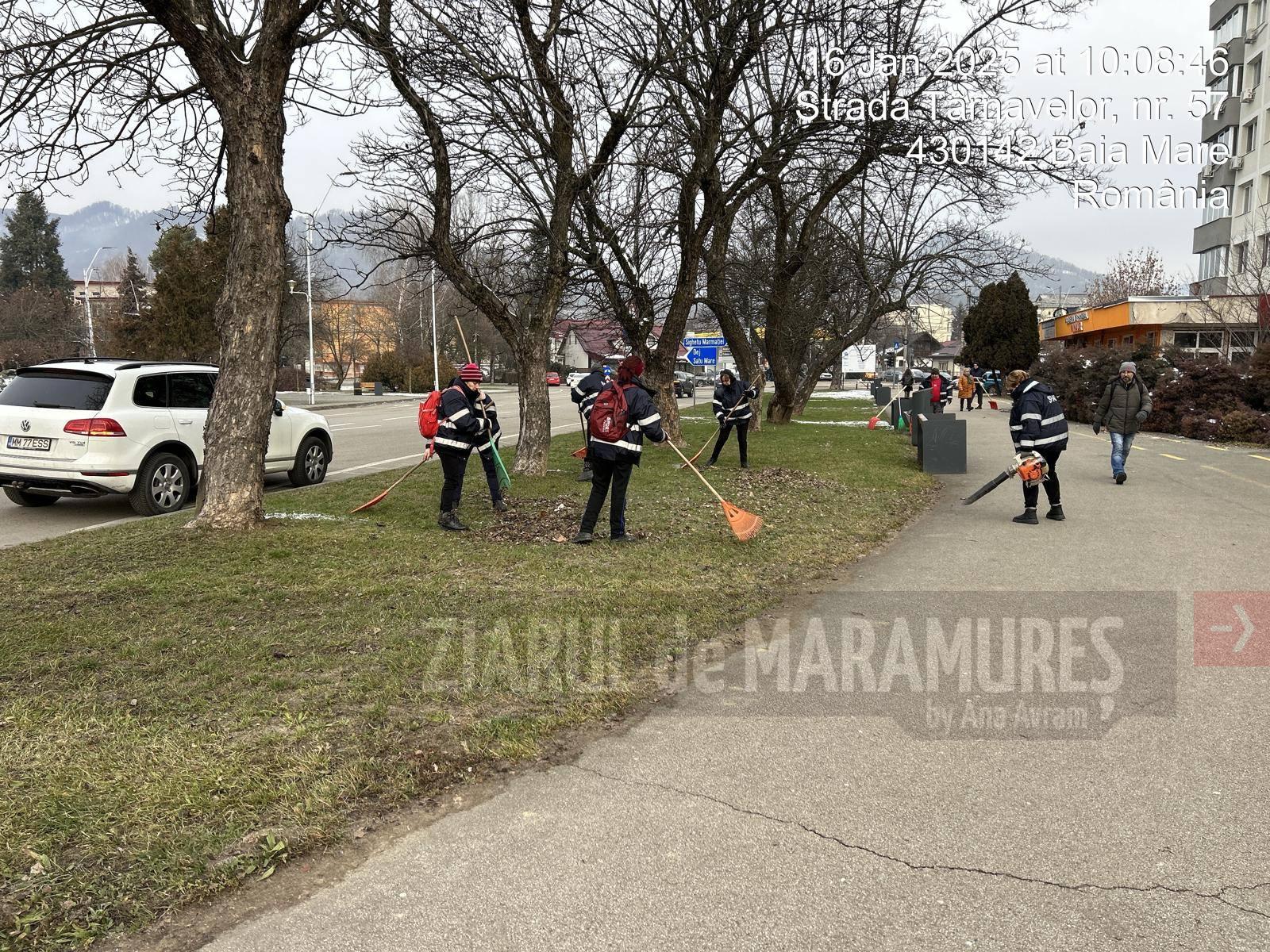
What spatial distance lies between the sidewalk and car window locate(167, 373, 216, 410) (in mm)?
8966

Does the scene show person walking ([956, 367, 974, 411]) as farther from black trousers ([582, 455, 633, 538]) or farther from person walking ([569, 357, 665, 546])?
black trousers ([582, 455, 633, 538])

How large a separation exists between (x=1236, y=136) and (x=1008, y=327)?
14677 millimetres

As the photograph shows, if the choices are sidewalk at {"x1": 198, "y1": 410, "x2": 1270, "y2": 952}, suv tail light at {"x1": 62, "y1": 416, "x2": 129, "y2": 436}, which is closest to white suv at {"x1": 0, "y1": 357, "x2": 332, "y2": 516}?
suv tail light at {"x1": 62, "y1": 416, "x2": 129, "y2": 436}

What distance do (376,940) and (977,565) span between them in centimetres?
682

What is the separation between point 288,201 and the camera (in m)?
8.79

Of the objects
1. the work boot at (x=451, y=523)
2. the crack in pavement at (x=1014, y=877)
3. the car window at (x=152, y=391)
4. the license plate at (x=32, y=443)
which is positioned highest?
the car window at (x=152, y=391)

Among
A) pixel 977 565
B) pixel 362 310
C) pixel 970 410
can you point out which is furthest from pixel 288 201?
pixel 362 310

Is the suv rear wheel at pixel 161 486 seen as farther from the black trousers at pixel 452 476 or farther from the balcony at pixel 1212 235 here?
the balcony at pixel 1212 235

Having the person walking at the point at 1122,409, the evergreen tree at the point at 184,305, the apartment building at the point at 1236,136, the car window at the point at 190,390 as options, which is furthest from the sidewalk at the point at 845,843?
the apartment building at the point at 1236,136

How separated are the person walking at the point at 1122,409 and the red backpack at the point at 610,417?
850 cm

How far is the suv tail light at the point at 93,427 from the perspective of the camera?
10406 millimetres

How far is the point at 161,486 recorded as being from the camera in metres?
11.1

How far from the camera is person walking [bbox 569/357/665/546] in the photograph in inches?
344

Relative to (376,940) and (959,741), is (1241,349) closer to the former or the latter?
(959,741)
